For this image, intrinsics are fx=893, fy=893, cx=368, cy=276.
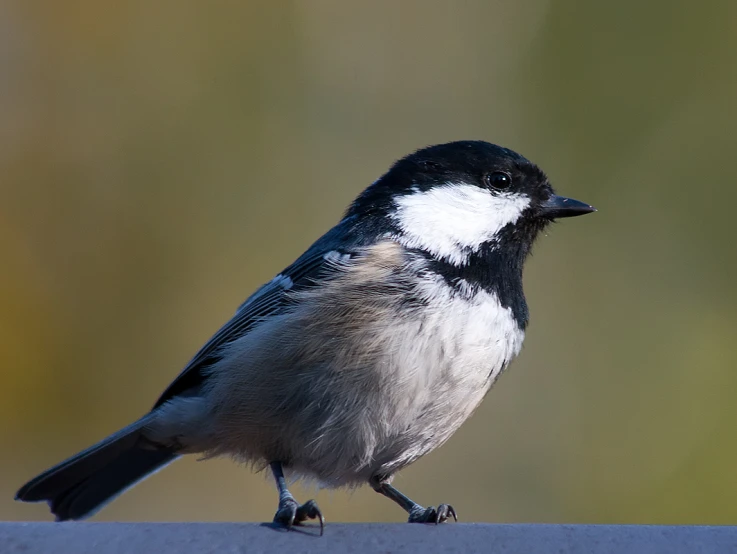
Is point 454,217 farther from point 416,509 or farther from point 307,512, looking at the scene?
point 307,512

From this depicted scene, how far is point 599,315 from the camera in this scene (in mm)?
4270

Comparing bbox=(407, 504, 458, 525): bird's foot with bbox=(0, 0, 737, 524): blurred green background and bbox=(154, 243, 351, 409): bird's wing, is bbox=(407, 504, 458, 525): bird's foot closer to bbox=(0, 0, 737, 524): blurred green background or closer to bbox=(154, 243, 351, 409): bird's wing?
bbox=(154, 243, 351, 409): bird's wing

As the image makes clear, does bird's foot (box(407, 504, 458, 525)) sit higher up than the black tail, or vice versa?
bird's foot (box(407, 504, 458, 525))

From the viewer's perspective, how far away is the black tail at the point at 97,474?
288 centimetres

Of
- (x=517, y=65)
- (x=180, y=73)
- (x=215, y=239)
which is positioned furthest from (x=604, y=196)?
(x=180, y=73)

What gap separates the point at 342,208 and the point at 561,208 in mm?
1879

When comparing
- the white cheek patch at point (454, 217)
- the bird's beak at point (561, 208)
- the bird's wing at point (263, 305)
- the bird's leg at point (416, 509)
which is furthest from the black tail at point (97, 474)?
the bird's beak at point (561, 208)

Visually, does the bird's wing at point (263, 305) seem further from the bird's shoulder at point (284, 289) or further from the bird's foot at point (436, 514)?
the bird's foot at point (436, 514)

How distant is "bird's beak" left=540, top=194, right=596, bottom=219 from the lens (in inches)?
115

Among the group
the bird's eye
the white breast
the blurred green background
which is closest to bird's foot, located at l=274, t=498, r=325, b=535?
the white breast

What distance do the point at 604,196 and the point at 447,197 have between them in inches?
80.3

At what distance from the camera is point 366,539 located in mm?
1512

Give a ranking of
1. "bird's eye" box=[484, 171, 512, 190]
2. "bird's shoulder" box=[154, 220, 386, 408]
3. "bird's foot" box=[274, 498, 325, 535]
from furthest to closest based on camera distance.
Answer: "bird's eye" box=[484, 171, 512, 190] < "bird's shoulder" box=[154, 220, 386, 408] < "bird's foot" box=[274, 498, 325, 535]

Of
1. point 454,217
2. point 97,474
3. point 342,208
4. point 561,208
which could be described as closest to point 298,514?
point 454,217
